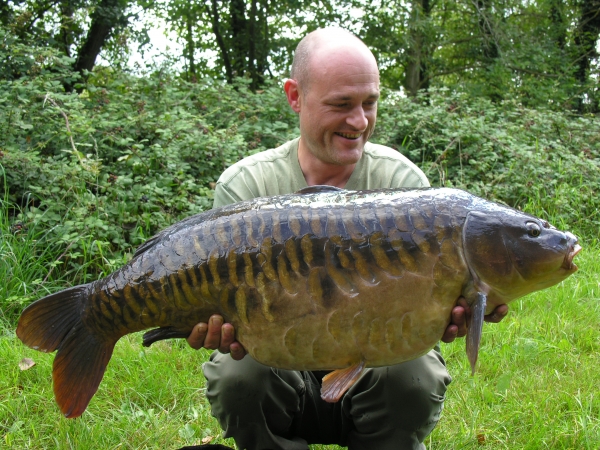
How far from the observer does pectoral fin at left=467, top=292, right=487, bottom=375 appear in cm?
142

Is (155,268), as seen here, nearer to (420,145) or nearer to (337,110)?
(337,110)

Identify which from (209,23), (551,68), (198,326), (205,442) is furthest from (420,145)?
(209,23)

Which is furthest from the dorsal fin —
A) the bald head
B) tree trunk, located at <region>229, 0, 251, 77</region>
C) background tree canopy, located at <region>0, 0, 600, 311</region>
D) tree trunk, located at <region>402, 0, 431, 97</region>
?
tree trunk, located at <region>229, 0, 251, 77</region>

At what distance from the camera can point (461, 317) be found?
1526 mm

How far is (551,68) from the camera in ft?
31.8

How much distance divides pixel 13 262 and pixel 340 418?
2030mm

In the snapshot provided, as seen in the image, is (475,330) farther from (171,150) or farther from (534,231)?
(171,150)

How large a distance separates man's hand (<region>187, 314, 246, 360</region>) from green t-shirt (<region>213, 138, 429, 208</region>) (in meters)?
0.66

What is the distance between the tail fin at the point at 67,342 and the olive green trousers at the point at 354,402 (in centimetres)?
42

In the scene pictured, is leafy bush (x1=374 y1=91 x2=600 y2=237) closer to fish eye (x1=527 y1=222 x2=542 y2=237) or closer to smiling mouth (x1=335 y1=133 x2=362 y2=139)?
smiling mouth (x1=335 y1=133 x2=362 y2=139)

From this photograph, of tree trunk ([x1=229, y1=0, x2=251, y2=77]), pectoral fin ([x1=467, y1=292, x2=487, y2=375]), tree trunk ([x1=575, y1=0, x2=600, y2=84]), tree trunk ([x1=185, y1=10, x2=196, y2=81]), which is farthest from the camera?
tree trunk ([x1=185, y1=10, x2=196, y2=81])

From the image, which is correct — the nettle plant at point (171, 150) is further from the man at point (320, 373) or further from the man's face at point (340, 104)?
the man's face at point (340, 104)

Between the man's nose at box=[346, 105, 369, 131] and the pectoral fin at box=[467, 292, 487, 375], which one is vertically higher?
the man's nose at box=[346, 105, 369, 131]

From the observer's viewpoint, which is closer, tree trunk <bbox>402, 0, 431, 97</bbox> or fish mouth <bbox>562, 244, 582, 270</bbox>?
fish mouth <bbox>562, 244, 582, 270</bbox>
